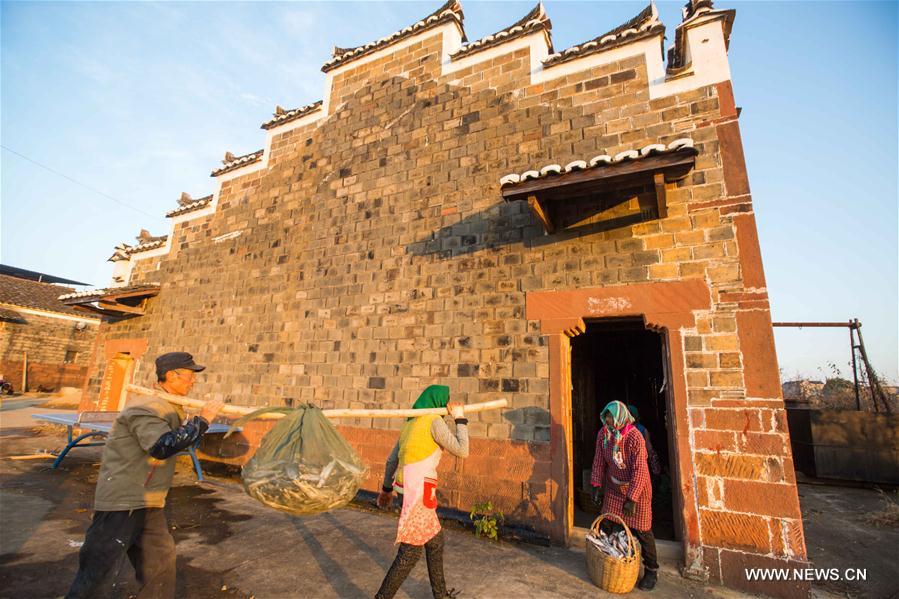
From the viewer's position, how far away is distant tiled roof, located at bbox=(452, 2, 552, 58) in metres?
6.00

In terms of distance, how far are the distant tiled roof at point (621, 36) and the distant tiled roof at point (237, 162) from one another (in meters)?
6.33

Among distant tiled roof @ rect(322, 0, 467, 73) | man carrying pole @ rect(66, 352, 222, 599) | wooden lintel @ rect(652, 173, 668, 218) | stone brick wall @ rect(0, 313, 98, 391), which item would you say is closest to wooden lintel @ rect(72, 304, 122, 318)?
distant tiled roof @ rect(322, 0, 467, 73)

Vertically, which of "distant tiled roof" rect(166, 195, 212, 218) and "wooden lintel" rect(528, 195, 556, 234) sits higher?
"distant tiled roof" rect(166, 195, 212, 218)

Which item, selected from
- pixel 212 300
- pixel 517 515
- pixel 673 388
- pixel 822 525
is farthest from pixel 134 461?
pixel 822 525

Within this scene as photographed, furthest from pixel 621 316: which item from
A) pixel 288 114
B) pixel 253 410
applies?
pixel 288 114

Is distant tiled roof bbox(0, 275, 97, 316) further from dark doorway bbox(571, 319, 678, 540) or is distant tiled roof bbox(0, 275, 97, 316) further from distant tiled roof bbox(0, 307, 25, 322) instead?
dark doorway bbox(571, 319, 678, 540)

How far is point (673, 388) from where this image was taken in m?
4.28

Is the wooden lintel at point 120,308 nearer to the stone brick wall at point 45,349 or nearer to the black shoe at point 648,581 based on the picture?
the black shoe at point 648,581

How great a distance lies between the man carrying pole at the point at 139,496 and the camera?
93.1 inches

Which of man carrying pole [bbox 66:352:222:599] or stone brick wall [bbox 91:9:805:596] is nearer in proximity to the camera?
man carrying pole [bbox 66:352:222:599]

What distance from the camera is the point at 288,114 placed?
28.0 feet

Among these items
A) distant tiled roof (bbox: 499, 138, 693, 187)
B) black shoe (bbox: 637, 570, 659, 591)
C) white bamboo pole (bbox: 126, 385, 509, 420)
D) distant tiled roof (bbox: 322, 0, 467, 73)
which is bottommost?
black shoe (bbox: 637, 570, 659, 591)

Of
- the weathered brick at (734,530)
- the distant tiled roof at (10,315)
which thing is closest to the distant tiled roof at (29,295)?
the distant tiled roof at (10,315)

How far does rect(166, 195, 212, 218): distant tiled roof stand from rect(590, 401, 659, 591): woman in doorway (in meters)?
9.58
